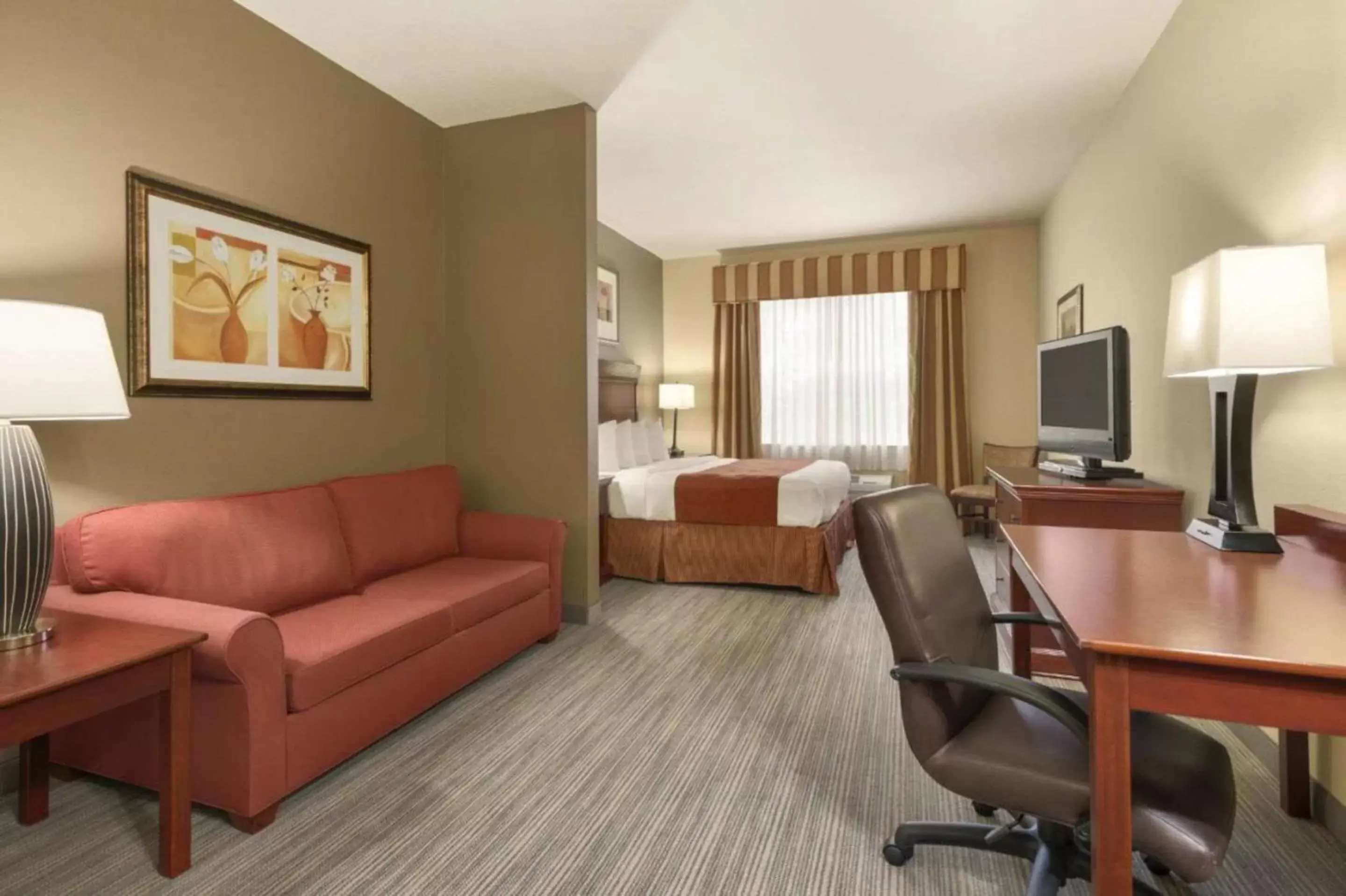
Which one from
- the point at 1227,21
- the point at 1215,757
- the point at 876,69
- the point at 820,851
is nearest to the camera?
the point at 1215,757

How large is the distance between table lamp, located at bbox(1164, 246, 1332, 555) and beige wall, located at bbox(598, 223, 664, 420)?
187 inches

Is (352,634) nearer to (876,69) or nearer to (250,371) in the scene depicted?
(250,371)

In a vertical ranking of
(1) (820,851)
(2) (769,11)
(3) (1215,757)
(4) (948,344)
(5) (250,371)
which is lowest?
(1) (820,851)

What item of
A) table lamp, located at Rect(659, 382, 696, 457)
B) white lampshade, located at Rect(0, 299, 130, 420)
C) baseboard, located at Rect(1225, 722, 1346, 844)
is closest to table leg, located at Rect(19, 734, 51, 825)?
white lampshade, located at Rect(0, 299, 130, 420)

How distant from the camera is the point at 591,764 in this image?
7.23 feet

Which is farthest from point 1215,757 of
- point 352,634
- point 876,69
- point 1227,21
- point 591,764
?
point 876,69

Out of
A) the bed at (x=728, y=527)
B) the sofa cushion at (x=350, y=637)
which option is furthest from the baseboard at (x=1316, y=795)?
the sofa cushion at (x=350, y=637)

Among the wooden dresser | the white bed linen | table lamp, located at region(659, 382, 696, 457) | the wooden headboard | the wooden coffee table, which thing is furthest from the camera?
table lamp, located at region(659, 382, 696, 457)

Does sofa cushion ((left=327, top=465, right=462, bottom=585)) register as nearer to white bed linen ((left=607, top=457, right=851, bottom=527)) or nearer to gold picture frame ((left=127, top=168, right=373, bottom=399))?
gold picture frame ((left=127, top=168, right=373, bottom=399))

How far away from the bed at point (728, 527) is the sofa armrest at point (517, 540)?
110 cm

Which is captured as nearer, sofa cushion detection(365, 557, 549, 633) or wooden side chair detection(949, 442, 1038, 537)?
sofa cushion detection(365, 557, 549, 633)

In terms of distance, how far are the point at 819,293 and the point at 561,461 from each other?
3873 millimetres

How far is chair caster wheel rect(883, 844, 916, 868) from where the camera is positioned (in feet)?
5.51

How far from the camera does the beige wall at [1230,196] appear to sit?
5.93 ft
